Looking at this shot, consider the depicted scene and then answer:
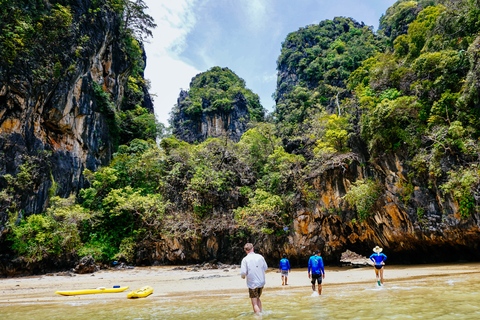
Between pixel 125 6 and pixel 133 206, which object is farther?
pixel 125 6

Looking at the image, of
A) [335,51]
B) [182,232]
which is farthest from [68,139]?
[335,51]

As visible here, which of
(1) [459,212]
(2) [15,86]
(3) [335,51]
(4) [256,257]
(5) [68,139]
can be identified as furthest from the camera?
(3) [335,51]

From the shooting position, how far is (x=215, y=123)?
50.3 meters

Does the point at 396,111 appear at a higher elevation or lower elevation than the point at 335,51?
lower

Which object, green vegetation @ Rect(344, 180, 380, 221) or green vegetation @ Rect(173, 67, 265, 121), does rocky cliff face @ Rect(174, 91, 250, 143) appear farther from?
green vegetation @ Rect(344, 180, 380, 221)

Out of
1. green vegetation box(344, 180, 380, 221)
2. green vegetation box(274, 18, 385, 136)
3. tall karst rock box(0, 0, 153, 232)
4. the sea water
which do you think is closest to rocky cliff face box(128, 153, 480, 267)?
green vegetation box(344, 180, 380, 221)

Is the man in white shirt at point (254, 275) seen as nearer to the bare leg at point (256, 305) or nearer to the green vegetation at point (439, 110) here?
the bare leg at point (256, 305)

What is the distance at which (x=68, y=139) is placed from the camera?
68.8ft

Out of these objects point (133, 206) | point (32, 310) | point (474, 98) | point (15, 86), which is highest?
point (15, 86)

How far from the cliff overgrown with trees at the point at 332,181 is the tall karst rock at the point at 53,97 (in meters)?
1.08

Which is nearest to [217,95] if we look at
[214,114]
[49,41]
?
[214,114]

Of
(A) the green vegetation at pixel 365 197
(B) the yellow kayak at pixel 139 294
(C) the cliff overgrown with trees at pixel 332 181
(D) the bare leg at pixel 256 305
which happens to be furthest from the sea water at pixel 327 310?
(A) the green vegetation at pixel 365 197

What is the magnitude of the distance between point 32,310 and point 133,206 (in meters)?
13.1

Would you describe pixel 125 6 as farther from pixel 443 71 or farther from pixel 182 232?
pixel 443 71
